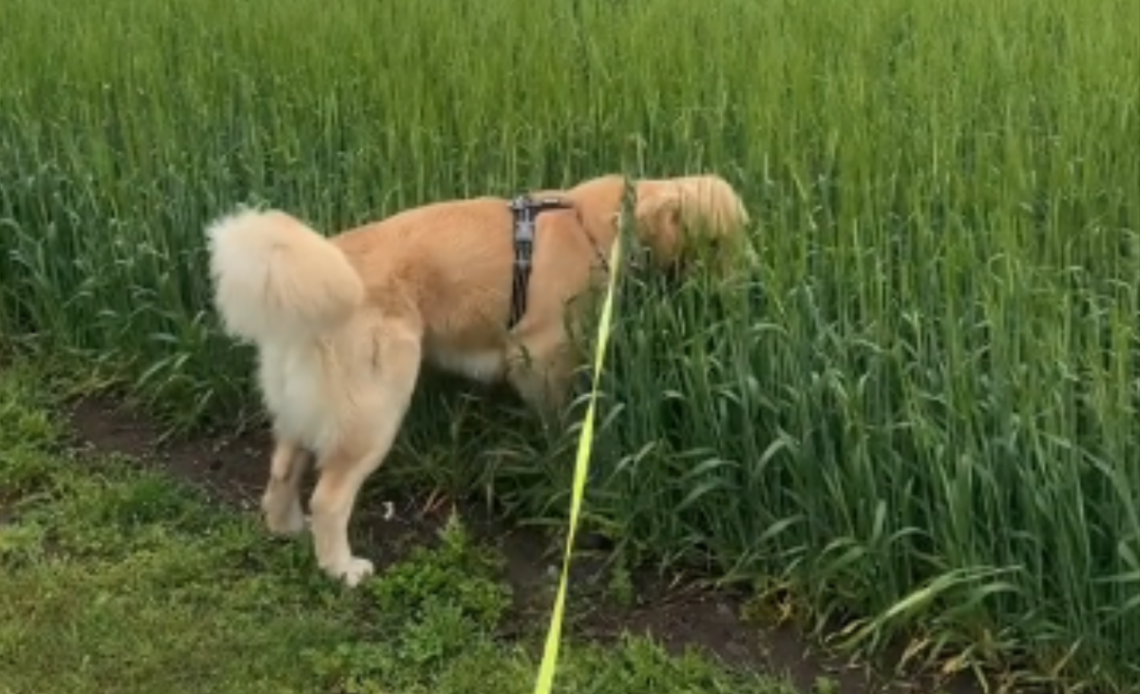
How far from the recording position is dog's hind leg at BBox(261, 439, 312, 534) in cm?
441

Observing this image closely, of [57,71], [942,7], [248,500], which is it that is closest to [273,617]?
[248,500]

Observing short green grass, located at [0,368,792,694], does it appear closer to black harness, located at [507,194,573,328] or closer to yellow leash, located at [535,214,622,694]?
yellow leash, located at [535,214,622,694]

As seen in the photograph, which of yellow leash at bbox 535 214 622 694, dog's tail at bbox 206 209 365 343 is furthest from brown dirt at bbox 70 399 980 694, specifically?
dog's tail at bbox 206 209 365 343

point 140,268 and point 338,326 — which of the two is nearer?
point 338,326

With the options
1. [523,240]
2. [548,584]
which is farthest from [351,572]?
[523,240]

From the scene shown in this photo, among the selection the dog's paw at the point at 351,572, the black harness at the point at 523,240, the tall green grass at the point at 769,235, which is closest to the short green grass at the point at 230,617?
the dog's paw at the point at 351,572

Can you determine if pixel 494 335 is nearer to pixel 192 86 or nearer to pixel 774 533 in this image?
pixel 774 533

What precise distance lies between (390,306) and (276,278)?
48cm

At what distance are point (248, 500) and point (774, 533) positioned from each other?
163 centimetres

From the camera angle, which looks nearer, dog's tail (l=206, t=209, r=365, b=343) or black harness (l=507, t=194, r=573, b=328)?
dog's tail (l=206, t=209, r=365, b=343)

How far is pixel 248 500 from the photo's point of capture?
4738 mm

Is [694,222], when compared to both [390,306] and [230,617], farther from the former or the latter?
[230,617]

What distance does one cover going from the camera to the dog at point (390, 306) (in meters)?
3.92

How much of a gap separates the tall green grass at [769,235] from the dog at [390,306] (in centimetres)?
18
